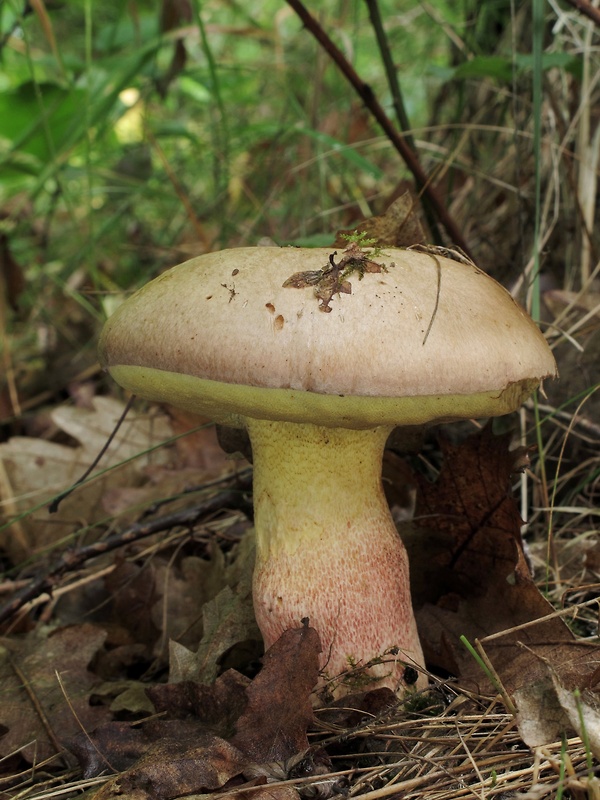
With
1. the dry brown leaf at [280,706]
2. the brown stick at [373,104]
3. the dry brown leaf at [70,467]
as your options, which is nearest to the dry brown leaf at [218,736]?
the dry brown leaf at [280,706]

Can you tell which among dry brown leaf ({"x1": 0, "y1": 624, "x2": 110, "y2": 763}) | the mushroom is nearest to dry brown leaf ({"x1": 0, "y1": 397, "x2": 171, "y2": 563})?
dry brown leaf ({"x1": 0, "y1": 624, "x2": 110, "y2": 763})

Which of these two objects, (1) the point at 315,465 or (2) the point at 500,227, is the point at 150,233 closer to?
(2) the point at 500,227

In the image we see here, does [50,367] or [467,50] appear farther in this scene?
[50,367]

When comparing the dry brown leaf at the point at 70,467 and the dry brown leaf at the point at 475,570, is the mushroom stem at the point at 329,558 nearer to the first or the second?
the dry brown leaf at the point at 475,570

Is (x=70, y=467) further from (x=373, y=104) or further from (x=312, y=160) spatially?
Result: (x=373, y=104)

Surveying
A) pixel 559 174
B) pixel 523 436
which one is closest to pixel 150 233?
pixel 559 174

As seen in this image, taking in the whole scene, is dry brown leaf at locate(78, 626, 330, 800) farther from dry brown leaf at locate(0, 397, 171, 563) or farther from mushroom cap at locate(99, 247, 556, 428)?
dry brown leaf at locate(0, 397, 171, 563)
